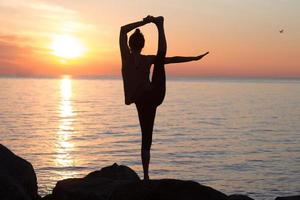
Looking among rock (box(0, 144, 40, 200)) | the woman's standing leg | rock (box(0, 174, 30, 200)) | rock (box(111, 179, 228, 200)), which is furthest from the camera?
rock (box(0, 144, 40, 200))

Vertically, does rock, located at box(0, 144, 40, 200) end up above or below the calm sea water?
above

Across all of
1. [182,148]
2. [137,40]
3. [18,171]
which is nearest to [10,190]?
[18,171]

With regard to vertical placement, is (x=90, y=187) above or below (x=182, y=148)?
above

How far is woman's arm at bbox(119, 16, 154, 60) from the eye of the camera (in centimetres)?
790

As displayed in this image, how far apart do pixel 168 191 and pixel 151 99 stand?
5.20 feet

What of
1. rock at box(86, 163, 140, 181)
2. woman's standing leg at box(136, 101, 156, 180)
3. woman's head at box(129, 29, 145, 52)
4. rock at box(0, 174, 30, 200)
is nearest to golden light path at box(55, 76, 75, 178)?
rock at box(86, 163, 140, 181)

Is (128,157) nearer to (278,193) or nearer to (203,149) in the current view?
(203,149)

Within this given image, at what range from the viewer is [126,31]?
802cm

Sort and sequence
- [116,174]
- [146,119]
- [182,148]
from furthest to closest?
[182,148] → [116,174] → [146,119]

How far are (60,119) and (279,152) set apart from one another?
34779 mm

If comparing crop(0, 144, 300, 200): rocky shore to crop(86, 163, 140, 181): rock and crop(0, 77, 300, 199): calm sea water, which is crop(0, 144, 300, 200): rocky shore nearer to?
crop(86, 163, 140, 181): rock

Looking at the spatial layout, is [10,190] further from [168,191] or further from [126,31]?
[126,31]

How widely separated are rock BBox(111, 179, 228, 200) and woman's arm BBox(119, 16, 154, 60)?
2.22 meters

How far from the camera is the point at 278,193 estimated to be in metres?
22.6
